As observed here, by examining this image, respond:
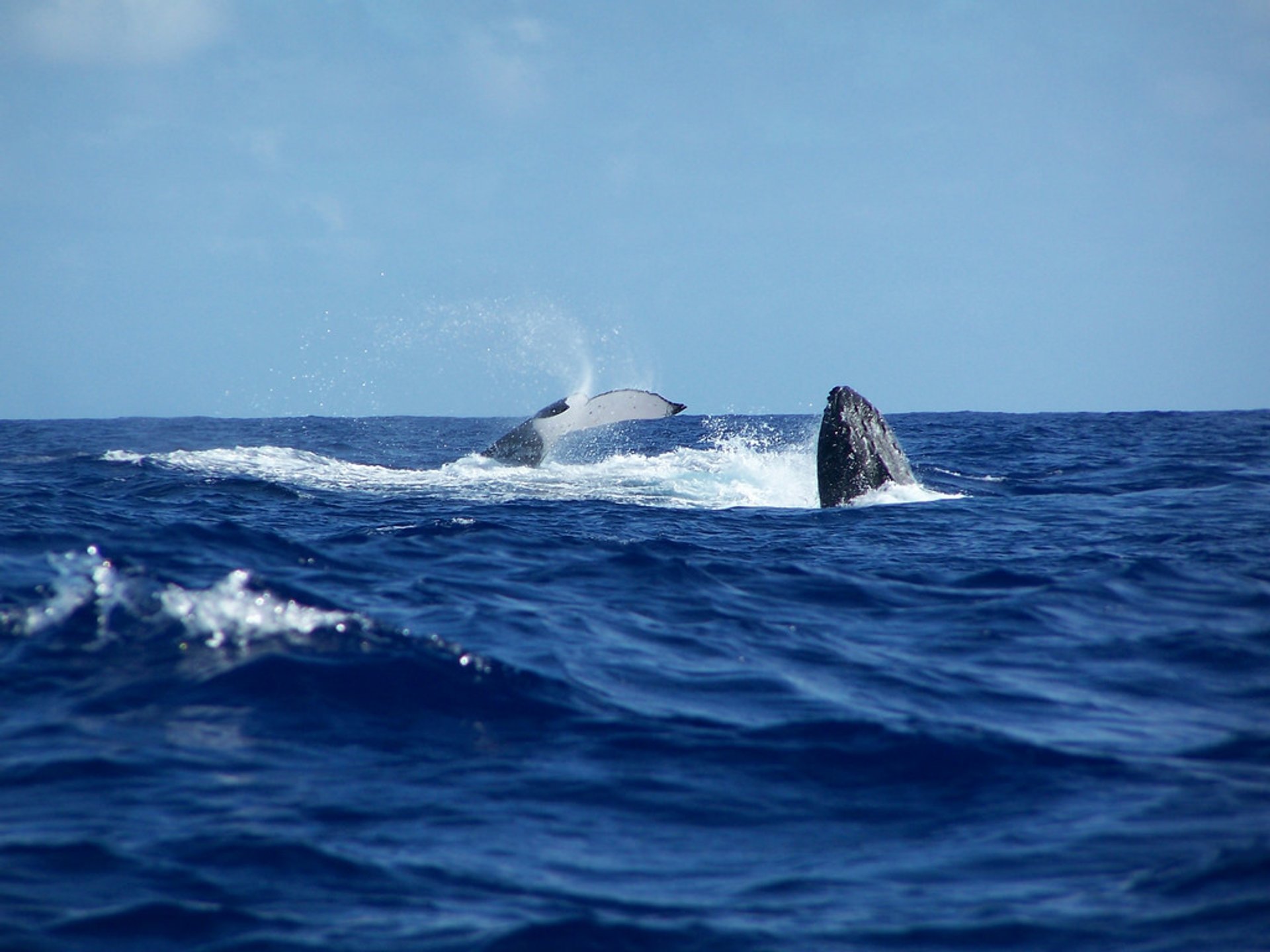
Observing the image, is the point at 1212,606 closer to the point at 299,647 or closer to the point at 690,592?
the point at 690,592

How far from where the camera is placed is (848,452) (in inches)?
591

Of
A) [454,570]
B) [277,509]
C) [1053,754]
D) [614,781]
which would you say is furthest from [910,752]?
[277,509]

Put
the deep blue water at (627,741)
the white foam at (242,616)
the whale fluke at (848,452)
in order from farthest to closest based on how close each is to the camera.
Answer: the whale fluke at (848,452) < the white foam at (242,616) < the deep blue water at (627,741)

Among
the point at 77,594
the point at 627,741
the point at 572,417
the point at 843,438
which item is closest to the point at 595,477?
the point at 572,417

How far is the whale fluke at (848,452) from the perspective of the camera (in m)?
14.9

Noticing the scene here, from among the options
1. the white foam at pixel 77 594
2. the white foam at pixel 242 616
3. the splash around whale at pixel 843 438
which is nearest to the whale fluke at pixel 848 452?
the splash around whale at pixel 843 438

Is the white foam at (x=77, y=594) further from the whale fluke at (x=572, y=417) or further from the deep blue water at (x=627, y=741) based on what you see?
the whale fluke at (x=572, y=417)

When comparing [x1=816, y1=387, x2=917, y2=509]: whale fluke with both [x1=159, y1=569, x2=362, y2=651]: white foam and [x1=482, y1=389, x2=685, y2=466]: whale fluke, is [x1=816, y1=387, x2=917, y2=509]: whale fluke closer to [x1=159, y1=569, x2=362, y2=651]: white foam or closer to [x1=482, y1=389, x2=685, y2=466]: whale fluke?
[x1=482, y1=389, x2=685, y2=466]: whale fluke

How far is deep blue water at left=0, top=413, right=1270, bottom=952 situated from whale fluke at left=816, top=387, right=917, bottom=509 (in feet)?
11.1

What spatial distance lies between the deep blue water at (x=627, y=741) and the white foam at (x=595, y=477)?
4.40m

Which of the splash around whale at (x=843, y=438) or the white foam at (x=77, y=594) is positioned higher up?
the splash around whale at (x=843, y=438)

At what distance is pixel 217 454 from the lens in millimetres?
22109

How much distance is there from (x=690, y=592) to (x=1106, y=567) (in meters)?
3.66

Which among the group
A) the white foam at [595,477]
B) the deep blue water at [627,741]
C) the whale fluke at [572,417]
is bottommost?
the deep blue water at [627,741]
